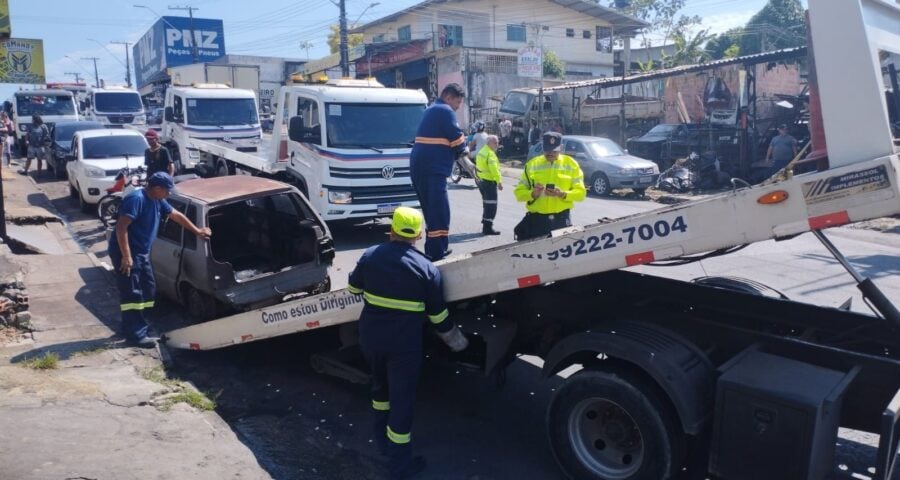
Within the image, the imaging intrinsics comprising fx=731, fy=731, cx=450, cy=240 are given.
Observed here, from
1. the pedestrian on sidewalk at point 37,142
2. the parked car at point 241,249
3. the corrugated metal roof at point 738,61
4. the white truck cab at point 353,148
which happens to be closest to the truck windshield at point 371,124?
the white truck cab at point 353,148

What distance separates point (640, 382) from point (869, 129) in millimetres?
1687

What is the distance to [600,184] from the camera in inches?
723

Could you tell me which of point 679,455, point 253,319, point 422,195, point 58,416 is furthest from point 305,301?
point 679,455

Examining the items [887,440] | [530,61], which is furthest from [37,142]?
[887,440]

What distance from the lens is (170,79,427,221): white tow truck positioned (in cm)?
1131

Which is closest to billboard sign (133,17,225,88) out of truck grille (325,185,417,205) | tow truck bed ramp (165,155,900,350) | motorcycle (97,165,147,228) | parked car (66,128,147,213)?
parked car (66,128,147,213)

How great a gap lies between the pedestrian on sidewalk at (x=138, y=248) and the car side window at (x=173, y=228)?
56 centimetres

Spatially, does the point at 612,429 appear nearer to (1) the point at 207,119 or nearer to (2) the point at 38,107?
(1) the point at 207,119

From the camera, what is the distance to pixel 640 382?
13.1 feet

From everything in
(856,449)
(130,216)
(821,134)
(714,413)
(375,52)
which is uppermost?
(375,52)

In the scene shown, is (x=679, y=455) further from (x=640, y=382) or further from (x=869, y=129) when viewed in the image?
(x=869, y=129)

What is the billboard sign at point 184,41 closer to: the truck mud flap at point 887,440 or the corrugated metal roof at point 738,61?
the corrugated metal roof at point 738,61

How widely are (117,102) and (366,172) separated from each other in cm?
2069

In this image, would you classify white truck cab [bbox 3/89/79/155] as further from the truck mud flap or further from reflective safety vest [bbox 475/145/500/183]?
the truck mud flap
